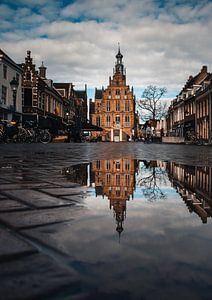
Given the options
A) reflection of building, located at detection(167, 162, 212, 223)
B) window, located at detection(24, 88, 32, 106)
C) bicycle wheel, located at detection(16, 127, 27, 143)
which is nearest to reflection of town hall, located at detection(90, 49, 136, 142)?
window, located at detection(24, 88, 32, 106)

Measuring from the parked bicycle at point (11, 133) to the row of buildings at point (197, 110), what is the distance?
1860 centimetres

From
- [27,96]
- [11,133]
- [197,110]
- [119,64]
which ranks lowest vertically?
[11,133]

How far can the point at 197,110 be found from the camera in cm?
4303

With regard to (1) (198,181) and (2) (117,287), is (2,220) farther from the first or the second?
(1) (198,181)

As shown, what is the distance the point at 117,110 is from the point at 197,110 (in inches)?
1569

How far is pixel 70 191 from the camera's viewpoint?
308 cm

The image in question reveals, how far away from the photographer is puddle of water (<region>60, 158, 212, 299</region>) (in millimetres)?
1056

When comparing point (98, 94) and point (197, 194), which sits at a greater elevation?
point (98, 94)

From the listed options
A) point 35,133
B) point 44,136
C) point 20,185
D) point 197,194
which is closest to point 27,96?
point 44,136

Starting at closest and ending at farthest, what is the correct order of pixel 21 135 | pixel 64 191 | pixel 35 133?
pixel 64 191 < pixel 21 135 < pixel 35 133

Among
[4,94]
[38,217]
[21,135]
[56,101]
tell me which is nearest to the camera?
[38,217]

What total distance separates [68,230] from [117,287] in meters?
0.73

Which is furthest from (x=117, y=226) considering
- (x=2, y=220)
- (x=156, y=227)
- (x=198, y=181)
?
(x=198, y=181)

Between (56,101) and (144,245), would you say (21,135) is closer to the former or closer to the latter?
(144,245)
